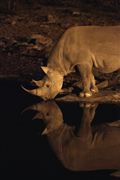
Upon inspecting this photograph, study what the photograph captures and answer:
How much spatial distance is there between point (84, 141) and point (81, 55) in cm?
319

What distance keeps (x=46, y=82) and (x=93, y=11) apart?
38.5ft

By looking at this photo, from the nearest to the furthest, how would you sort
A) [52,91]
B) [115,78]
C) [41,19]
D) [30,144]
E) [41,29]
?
[30,144]
[52,91]
[115,78]
[41,29]
[41,19]

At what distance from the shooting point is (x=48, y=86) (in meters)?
14.3

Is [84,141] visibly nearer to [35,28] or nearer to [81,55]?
[81,55]

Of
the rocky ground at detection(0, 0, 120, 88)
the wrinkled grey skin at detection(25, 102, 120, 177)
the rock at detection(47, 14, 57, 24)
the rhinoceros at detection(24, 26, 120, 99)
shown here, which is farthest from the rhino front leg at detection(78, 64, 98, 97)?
the rock at detection(47, 14, 57, 24)

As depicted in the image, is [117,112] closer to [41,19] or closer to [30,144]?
[30,144]

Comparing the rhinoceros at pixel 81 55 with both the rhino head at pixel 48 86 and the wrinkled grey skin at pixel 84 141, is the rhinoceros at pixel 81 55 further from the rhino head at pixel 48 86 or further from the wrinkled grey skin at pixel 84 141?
the wrinkled grey skin at pixel 84 141

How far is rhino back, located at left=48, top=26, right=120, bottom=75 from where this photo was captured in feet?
47.0

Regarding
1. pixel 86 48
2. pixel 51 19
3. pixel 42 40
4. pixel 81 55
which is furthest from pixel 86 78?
pixel 51 19

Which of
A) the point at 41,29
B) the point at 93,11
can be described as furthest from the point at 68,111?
the point at 93,11

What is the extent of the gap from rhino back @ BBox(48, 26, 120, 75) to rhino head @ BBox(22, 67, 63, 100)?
0.19m

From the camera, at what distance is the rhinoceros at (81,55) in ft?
46.9

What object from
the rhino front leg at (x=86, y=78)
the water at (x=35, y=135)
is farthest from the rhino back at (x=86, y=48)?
the water at (x=35, y=135)

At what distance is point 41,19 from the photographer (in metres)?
23.7
